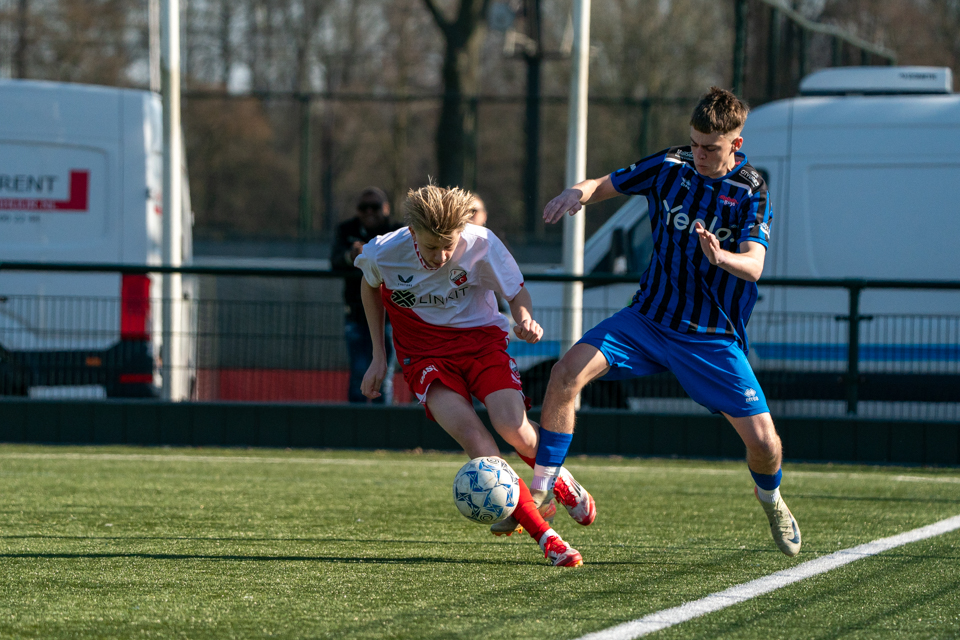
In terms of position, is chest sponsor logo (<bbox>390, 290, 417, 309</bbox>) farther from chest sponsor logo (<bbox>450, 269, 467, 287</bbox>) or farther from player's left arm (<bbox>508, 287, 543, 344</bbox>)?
player's left arm (<bbox>508, 287, 543, 344</bbox>)

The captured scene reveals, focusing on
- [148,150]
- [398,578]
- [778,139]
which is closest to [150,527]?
[398,578]

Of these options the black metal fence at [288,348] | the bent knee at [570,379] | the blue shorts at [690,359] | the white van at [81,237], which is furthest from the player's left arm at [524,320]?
the white van at [81,237]

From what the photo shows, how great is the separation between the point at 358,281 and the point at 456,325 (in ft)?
13.7

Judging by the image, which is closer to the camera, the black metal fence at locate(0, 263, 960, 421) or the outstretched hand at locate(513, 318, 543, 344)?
the outstretched hand at locate(513, 318, 543, 344)

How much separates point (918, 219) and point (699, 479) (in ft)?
10.7

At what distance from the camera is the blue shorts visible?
4664 mm

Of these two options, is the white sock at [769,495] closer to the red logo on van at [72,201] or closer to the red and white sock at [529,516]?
the red and white sock at [529,516]

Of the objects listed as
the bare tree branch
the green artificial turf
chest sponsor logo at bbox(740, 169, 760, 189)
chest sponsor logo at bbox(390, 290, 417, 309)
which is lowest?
the green artificial turf

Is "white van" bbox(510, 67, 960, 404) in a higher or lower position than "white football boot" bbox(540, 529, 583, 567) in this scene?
higher

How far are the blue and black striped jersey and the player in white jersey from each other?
2.02 ft

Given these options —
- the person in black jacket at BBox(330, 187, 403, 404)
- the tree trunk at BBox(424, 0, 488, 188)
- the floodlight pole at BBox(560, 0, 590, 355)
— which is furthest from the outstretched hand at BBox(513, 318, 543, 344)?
the tree trunk at BBox(424, 0, 488, 188)

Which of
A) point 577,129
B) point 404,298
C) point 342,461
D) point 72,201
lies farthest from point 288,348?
point 404,298

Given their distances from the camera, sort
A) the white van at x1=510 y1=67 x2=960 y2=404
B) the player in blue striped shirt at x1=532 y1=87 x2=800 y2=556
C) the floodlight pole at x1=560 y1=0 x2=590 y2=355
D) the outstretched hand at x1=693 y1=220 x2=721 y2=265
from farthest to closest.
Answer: the floodlight pole at x1=560 y1=0 x2=590 y2=355
the white van at x1=510 y1=67 x2=960 y2=404
the player in blue striped shirt at x1=532 y1=87 x2=800 y2=556
the outstretched hand at x1=693 y1=220 x2=721 y2=265

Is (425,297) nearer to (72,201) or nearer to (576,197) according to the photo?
(576,197)
